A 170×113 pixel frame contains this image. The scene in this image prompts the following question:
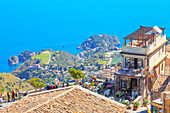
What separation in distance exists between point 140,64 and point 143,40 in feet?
9.10

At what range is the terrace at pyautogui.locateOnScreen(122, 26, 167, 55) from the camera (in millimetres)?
29906

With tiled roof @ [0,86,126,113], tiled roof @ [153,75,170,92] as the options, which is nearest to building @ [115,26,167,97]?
tiled roof @ [153,75,170,92]

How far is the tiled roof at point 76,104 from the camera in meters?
14.0

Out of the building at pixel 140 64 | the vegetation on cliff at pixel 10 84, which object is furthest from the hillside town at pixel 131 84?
the vegetation on cliff at pixel 10 84

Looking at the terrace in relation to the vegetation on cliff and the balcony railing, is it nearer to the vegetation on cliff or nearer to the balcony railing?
the balcony railing

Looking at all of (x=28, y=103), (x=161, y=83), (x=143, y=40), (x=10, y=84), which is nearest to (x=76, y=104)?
(x=28, y=103)

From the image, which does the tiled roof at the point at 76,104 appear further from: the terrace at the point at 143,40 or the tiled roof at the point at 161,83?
the terrace at the point at 143,40

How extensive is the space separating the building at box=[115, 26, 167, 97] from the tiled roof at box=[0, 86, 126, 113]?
14.7m

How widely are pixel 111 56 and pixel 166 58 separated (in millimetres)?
135743

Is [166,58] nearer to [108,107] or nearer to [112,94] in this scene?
[112,94]

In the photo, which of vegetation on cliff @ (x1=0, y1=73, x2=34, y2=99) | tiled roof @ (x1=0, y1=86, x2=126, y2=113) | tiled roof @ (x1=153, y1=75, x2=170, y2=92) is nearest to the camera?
tiled roof @ (x1=0, y1=86, x2=126, y2=113)

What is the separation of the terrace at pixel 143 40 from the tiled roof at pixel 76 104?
1555cm

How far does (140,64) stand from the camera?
30422mm

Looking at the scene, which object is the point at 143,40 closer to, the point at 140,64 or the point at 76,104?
the point at 140,64
